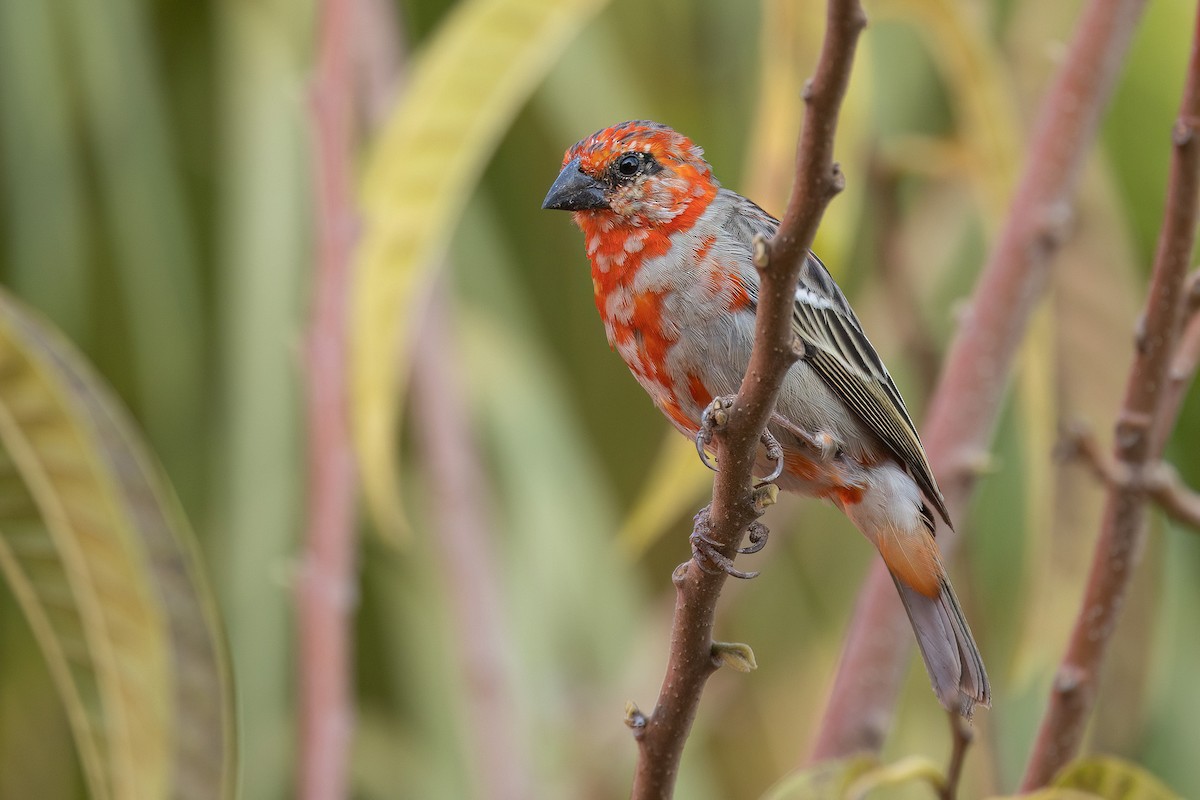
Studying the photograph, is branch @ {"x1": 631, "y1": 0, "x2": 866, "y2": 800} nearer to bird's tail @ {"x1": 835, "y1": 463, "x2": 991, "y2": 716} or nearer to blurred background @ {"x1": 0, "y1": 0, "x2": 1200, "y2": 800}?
bird's tail @ {"x1": 835, "y1": 463, "x2": 991, "y2": 716}

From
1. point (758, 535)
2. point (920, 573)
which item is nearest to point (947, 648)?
point (920, 573)

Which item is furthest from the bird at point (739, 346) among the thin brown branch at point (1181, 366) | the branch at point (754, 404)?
→ the branch at point (754, 404)

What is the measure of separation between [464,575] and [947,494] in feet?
2.25

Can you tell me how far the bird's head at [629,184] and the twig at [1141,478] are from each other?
48cm

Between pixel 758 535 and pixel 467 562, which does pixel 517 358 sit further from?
pixel 758 535

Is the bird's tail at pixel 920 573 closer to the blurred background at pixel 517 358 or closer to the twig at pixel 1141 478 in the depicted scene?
the twig at pixel 1141 478

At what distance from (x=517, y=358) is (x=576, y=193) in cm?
118

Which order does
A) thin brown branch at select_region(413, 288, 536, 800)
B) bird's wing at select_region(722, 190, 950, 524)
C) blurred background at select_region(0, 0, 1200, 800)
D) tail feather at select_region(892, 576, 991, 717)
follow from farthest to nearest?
blurred background at select_region(0, 0, 1200, 800) → thin brown branch at select_region(413, 288, 536, 800) → bird's wing at select_region(722, 190, 950, 524) → tail feather at select_region(892, 576, 991, 717)

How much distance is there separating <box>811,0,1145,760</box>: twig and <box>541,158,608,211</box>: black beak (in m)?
0.44

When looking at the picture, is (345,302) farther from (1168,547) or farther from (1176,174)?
(1168,547)

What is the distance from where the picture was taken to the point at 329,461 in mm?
1528

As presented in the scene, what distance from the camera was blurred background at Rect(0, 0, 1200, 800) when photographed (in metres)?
2.13

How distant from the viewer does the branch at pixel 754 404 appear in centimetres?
75

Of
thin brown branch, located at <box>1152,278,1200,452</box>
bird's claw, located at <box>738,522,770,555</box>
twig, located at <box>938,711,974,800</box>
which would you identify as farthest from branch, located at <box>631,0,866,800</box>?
thin brown branch, located at <box>1152,278,1200,452</box>
